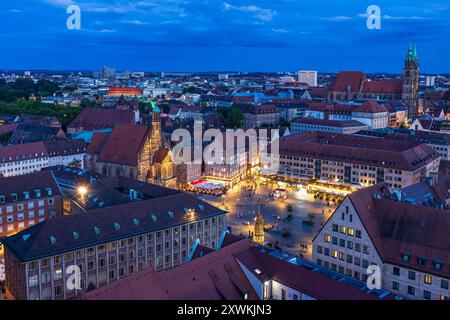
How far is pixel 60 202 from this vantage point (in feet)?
229

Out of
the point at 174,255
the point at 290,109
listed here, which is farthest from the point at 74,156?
the point at 290,109

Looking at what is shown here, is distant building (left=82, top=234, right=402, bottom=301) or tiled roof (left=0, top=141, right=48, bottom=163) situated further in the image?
tiled roof (left=0, top=141, right=48, bottom=163)

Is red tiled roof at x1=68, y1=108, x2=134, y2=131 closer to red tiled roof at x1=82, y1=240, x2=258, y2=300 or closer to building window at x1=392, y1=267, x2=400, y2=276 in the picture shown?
building window at x1=392, y1=267, x2=400, y2=276

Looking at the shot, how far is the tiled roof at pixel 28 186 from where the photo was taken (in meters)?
65.6

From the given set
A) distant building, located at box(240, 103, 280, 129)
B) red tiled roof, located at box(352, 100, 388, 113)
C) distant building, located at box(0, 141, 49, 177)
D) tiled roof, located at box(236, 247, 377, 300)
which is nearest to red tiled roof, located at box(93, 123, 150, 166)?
distant building, located at box(0, 141, 49, 177)

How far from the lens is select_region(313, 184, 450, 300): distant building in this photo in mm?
42438

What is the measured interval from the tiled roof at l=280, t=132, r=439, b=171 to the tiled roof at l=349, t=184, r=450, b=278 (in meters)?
45.9

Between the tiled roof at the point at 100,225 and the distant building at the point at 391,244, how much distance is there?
52.3ft

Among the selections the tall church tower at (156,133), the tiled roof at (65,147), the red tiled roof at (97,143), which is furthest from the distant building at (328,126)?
the red tiled roof at (97,143)

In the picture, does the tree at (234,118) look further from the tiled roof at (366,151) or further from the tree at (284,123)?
the tiled roof at (366,151)

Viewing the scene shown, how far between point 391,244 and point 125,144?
61708mm

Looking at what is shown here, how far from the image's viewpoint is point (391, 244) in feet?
149

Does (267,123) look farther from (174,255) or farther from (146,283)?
(146,283)

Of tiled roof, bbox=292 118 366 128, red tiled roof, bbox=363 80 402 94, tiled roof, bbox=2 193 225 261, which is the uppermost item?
red tiled roof, bbox=363 80 402 94
